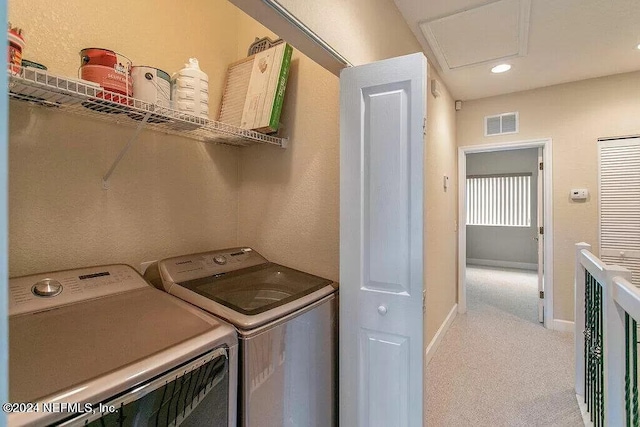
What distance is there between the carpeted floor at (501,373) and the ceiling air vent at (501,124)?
86.0 inches

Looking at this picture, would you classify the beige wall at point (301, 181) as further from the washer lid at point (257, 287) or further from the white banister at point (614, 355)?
the white banister at point (614, 355)

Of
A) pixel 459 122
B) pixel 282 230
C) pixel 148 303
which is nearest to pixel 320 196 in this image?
pixel 282 230

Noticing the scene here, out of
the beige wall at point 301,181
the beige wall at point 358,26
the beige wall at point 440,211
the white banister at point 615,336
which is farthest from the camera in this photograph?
the beige wall at point 440,211

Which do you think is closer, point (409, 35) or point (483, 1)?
point (483, 1)

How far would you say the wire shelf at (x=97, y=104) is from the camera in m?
0.90

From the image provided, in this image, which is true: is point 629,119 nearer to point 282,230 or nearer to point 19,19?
point 282,230

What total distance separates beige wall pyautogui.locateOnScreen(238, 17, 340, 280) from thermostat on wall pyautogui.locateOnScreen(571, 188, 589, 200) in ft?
9.79

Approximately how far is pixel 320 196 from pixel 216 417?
3.53ft

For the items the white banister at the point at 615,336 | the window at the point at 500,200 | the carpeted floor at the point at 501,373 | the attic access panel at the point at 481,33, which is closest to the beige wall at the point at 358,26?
the attic access panel at the point at 481,33

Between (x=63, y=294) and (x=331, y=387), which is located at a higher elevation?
(x=63, y=294)

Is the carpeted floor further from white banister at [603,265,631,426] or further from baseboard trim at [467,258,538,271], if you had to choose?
baseboard trim at [467,258,538,271]

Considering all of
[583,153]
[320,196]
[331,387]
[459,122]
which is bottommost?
[331,387]

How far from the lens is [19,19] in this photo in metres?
1.11

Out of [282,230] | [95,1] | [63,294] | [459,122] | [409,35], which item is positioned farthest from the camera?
[459,122]
